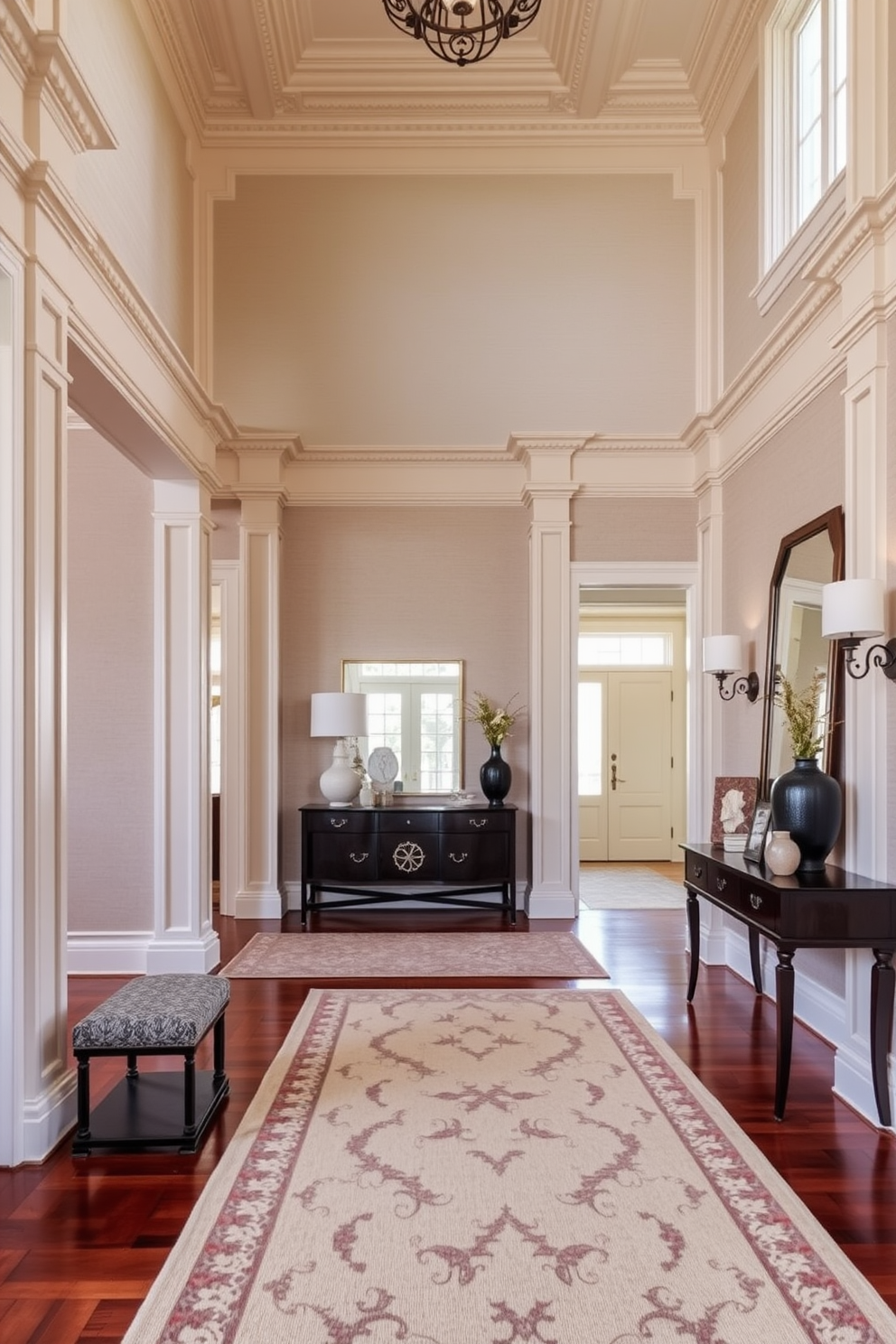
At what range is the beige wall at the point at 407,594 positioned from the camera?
7086mm

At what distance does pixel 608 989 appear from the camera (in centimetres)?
486

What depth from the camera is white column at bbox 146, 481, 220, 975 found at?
526cm

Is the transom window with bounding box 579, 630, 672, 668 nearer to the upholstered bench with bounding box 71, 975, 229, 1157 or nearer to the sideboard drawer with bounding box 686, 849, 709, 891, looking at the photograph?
the sideboard drawer with bounding box 686, 849, 709, 891

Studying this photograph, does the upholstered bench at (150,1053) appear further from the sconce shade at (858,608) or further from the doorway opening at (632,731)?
the doorway opening at (632,731)

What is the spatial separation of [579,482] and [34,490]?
4.49 meters

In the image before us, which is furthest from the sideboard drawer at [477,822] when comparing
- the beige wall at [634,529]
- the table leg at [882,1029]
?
the table leg at [882,1029]

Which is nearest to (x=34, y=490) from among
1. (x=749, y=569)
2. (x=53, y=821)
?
(x=53, y=821)

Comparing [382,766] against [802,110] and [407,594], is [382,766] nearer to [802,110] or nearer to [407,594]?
[407,594]

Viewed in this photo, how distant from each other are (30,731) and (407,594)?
4274mm

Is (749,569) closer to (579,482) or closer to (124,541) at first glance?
(579,482)

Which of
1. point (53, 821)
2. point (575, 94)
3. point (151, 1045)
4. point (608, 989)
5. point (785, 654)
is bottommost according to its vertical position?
point (608, 989)

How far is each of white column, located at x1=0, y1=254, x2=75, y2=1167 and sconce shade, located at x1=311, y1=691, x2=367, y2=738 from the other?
11.2 feet

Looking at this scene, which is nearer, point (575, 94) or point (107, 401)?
point (107, 401)

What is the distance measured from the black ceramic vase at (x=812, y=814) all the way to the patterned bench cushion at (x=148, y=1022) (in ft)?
7.50
